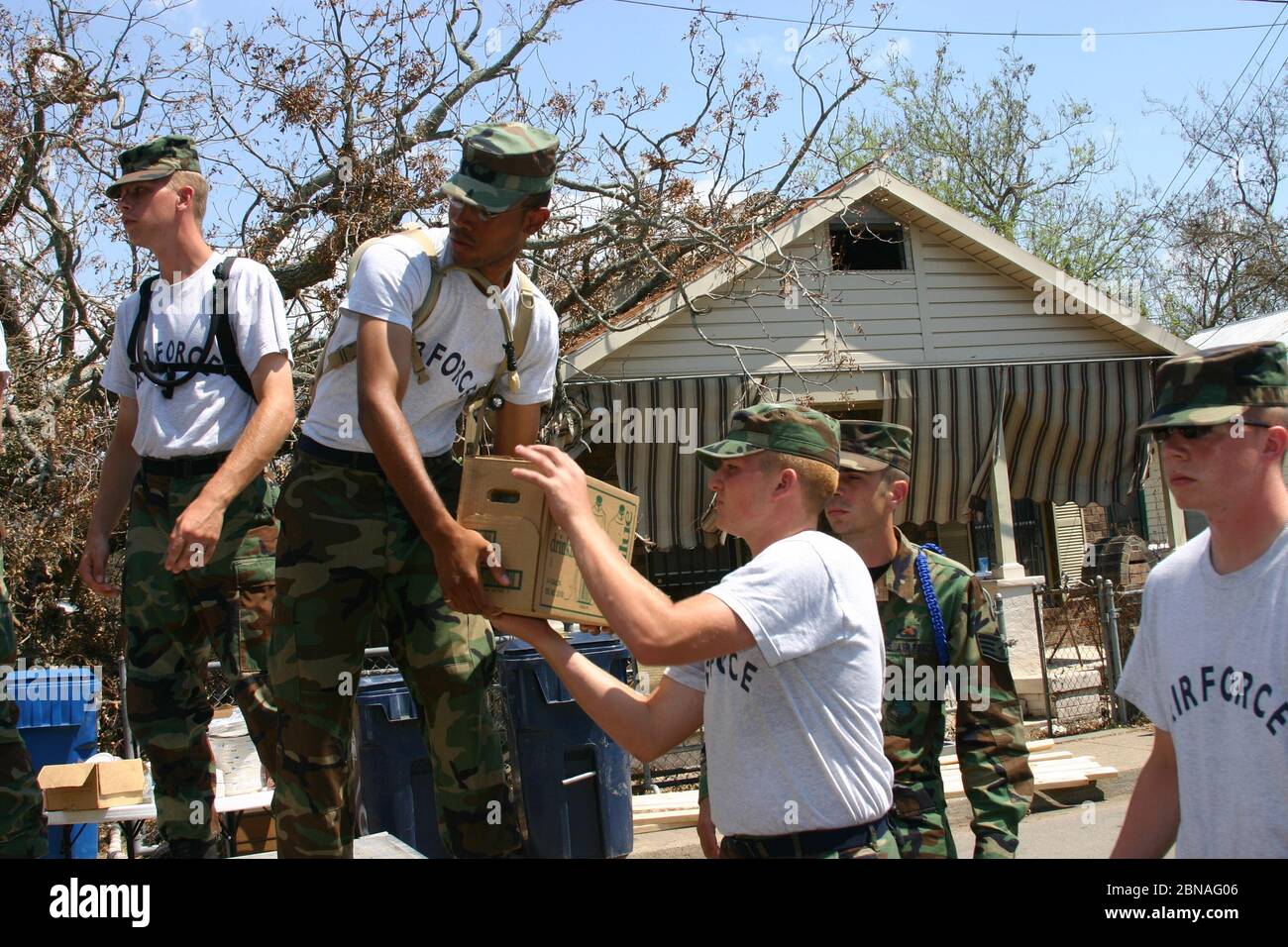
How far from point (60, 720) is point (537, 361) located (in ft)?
13.0

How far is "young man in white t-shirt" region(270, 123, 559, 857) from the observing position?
3.32 meters

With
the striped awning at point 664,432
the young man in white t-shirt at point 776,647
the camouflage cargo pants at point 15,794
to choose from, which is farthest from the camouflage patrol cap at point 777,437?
the striped awning at point 664,432

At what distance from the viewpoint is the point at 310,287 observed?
12.3 metres

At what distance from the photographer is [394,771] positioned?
6191mm

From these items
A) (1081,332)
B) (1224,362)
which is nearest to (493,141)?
(1224,362)

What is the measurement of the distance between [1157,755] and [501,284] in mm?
2166

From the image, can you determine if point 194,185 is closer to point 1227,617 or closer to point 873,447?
point 873,447

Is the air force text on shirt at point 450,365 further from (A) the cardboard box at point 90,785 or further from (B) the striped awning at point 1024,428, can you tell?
(B) the striped awning at point 1024,428

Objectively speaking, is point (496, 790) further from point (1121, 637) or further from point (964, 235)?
point (964, 235)

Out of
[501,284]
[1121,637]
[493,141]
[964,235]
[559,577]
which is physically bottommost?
[1121,637]

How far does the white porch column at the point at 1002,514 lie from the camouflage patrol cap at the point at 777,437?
434 inches

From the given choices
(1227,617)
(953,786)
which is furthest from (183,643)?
(953,786)

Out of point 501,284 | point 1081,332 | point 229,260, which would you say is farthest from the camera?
point 1081,332

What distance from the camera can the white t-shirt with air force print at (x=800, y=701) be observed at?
8.78ft
